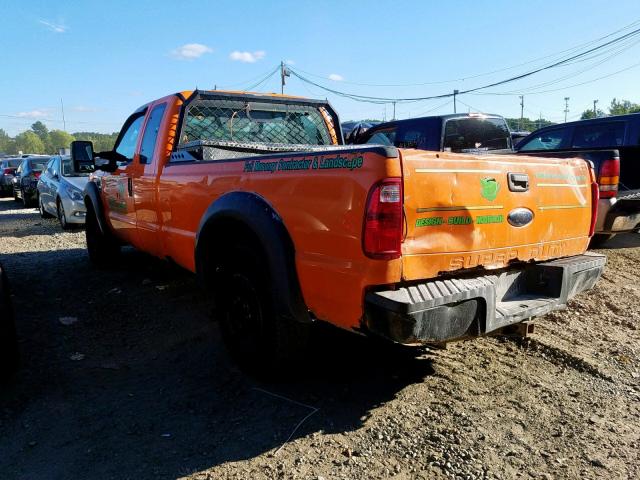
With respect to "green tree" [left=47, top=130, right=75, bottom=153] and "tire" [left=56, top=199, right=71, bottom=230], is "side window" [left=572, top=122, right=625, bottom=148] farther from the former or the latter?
"green tree" [left=47, top=130, right=75, bottom=153]

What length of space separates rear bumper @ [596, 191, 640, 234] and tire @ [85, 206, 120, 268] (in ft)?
19.4

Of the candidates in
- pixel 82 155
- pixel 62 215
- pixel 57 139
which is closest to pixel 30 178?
pixel 62 215

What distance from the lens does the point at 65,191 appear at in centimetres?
1034

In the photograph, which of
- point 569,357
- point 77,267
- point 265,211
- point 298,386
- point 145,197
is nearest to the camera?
point 265,211

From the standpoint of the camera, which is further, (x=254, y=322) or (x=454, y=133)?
(x=454, y=133)

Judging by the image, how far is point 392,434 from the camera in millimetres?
2803

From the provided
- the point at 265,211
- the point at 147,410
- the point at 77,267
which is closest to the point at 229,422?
the point at 147,410

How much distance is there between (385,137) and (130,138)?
4.68m

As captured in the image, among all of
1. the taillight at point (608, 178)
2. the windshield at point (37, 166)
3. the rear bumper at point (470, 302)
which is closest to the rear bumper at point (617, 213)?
the taillight at point (608, 178)

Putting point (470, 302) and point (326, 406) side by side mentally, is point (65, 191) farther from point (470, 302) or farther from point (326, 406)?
point (470, 302)

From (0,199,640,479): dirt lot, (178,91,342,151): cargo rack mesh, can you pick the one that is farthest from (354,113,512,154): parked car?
(0,199,640,479): dirt lot

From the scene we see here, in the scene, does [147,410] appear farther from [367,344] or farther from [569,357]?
[569,357]

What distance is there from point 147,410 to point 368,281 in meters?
1.71

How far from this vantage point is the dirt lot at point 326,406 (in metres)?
2.58
